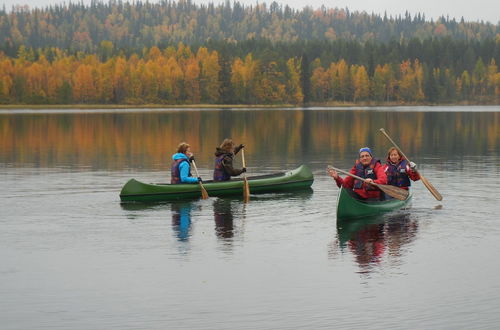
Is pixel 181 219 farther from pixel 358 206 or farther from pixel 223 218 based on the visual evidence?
pixel 358 206

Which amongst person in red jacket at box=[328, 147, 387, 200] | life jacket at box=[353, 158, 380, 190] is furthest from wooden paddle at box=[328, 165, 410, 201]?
life jacket at box=[353, 158, 380, 190]

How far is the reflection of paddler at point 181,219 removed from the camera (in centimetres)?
2097

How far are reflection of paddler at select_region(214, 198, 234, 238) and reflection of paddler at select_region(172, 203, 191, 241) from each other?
0.78 metres

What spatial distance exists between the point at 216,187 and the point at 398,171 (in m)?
5.93

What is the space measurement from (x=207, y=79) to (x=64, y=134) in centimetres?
11904

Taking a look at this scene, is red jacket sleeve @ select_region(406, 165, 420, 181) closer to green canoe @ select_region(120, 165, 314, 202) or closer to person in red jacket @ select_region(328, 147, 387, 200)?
person in red jacket @ select_region(328, 147, 387, 200)

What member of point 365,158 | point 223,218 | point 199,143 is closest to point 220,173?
point 223,218

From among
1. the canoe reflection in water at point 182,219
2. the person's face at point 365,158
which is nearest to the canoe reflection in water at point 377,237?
the person's face at point 365,158

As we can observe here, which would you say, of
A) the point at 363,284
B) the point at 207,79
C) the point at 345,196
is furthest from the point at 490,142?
the point at 207,79

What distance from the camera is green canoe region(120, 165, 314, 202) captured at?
2627 cm

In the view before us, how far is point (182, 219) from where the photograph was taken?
23281mm

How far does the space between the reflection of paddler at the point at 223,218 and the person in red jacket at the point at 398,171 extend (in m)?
4.87

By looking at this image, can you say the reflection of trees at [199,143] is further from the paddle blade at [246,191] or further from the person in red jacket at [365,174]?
the person in red jacket at [365,174]

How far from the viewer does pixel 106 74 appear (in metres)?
184
